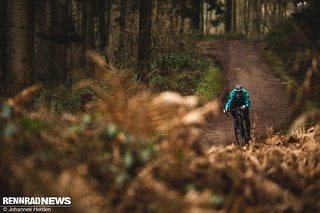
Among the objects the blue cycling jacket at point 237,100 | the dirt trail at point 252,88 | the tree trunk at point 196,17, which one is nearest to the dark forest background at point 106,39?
the tree trunk at point 196,17

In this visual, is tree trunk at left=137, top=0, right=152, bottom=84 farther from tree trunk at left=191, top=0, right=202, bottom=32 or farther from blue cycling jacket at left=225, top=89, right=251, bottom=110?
tree trunk at left=191, top=0, right=202, bottom=32

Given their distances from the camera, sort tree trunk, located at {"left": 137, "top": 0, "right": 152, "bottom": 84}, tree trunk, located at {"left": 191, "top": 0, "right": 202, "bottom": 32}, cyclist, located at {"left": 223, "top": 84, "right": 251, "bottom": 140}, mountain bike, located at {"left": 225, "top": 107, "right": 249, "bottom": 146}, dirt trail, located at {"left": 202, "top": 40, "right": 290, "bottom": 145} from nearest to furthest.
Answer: cyclist, located at {"left": 223, "top": 84, "right": 251, "bottom": 140}
mountain bike, located at {"left": 225, "top": 107, "right": 249, "bottom": 146}
dirt trail, located at {"left": 202, "top": 40, "right": 290, "bottom": 145}
tree trunk, located at {"left": 137, "top": 0, "right": 152, "bottom": 84}
tree trunk, located at {"left": 191, "top": 0, "right": 202, "bottom": 32}

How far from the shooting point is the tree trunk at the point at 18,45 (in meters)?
10.3

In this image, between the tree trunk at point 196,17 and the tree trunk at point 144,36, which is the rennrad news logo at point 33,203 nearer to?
the tree trunk at point 144,36

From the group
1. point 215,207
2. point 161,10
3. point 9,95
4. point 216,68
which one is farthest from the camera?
point 216,68

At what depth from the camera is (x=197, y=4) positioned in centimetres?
3144

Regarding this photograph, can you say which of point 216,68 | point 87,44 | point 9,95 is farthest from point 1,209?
point 87,44

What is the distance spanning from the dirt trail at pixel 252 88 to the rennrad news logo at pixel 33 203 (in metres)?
5.53

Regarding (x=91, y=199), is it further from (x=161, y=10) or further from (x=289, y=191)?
(x=161, y=10)

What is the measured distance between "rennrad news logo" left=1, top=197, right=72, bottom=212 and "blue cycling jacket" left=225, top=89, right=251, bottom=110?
793 centimetres

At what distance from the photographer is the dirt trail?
14336 millimetres

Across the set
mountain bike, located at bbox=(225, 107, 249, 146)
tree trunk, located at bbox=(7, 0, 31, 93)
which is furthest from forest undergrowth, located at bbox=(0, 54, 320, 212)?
mountain bike, located at bbox=(225, 107, 249, 146)

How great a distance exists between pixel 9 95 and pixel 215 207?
7490 mm

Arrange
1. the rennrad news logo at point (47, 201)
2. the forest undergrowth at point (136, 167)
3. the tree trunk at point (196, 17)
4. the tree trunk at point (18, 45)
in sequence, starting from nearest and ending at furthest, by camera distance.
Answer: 1. the rennrad news logo at point (47, 201)
2. the forest undergrowth at point (136, 167)
3. the tree trunk at point (18, 45)
4. the tree trunk at point (196, 17)
